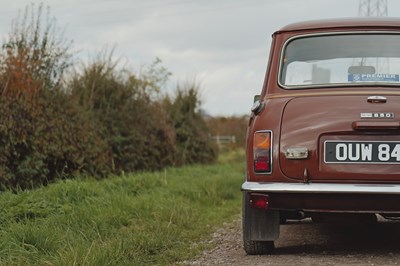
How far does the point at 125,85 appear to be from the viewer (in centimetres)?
1388

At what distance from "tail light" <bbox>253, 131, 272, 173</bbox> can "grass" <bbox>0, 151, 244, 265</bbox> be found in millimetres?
1152

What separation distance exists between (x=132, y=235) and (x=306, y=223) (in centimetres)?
244

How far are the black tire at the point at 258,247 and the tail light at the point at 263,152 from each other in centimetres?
69

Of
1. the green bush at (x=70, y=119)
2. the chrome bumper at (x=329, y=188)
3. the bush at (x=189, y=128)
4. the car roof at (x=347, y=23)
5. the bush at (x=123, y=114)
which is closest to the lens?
the chrome bumper at (x=329, y=188)

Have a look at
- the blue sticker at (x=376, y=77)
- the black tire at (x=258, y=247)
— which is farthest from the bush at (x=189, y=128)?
the blue sticker at (x=376, y=77)

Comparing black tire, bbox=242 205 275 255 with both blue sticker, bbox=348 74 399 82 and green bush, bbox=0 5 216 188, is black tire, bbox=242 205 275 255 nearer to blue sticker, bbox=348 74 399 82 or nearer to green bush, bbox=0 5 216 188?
blue sticker, bbox=348 74 399 82

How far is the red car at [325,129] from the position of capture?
4758 millimetres

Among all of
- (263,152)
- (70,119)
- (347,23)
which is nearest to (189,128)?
(70,119)

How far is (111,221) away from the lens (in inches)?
269

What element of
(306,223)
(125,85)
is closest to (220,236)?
(306,223)

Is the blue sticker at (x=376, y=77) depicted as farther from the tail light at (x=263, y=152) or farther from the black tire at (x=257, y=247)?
the black tire at (x=257, y=247)

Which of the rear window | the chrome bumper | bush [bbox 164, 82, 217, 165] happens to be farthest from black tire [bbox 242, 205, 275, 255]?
Answer: bush [bbox 164, 82, 217, 165]

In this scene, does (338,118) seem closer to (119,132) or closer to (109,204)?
(109,204)

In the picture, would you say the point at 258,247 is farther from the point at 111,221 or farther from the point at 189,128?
the point at 189,128
